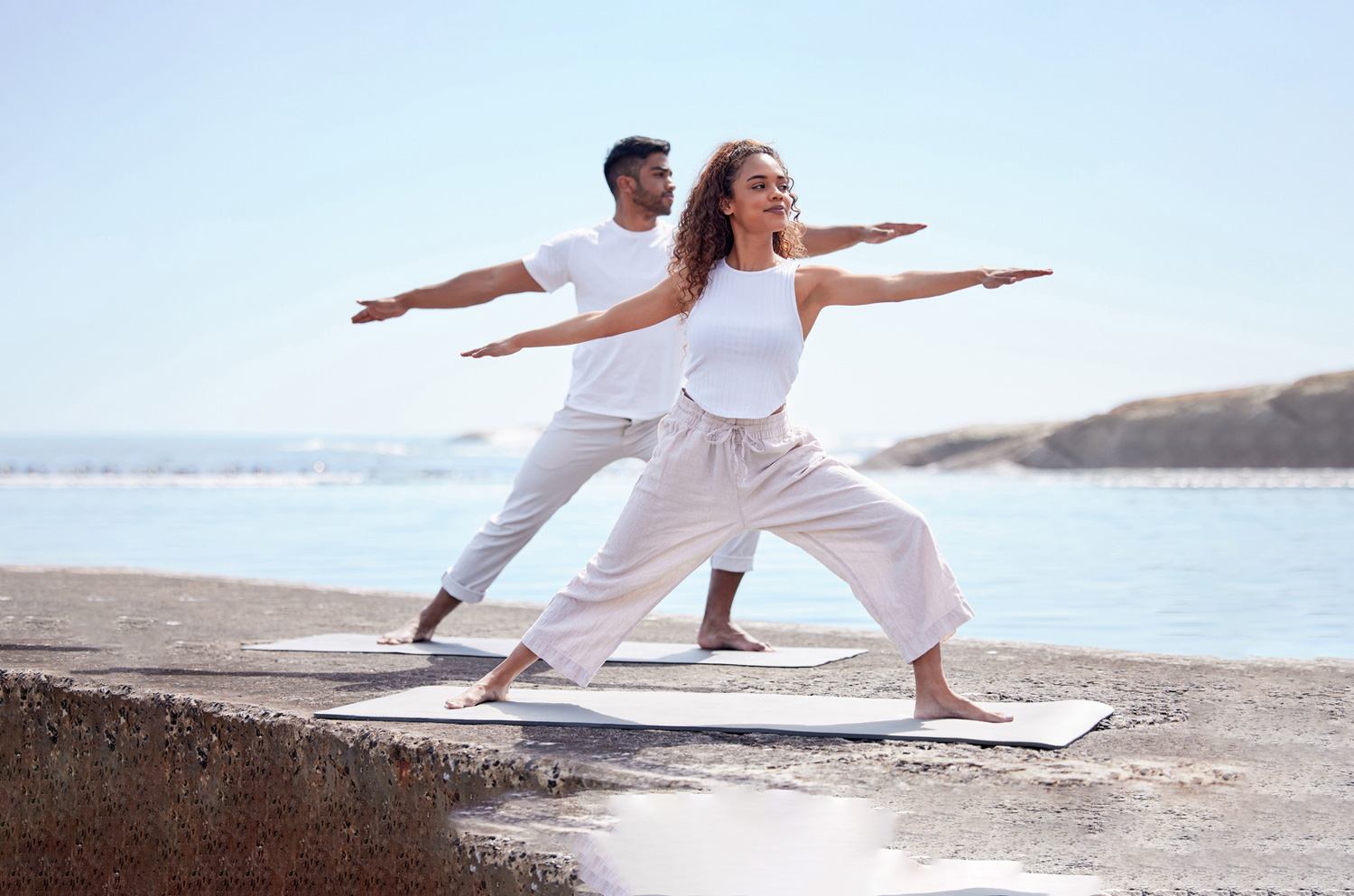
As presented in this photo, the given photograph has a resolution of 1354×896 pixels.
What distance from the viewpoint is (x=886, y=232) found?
527 cm

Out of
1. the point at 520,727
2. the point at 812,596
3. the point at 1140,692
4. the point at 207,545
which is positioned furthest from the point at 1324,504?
the point at 520,727

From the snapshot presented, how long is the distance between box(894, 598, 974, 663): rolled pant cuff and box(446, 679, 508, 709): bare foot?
1199 mm

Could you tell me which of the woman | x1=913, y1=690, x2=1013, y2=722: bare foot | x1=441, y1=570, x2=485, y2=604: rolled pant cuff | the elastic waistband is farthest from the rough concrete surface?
the elastic waistband

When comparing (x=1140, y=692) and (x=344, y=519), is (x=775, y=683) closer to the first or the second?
(x=1140, y=692)

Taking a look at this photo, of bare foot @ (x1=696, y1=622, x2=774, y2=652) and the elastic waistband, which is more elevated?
the elastic waistband

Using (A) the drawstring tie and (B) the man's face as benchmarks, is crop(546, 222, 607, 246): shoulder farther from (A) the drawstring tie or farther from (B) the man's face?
(A) the drawstring tie

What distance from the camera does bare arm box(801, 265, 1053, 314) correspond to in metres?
3.76

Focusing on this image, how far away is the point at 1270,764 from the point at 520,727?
193cm

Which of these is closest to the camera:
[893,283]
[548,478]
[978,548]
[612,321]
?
[893,283]

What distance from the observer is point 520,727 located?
3.68 meters

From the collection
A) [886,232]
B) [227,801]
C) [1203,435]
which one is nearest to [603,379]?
[886,232]

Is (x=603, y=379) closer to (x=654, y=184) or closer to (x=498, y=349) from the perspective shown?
(x=654, y=184)

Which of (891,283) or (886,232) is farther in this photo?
(886,232)

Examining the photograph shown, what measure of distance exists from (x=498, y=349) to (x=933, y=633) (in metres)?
1.53
